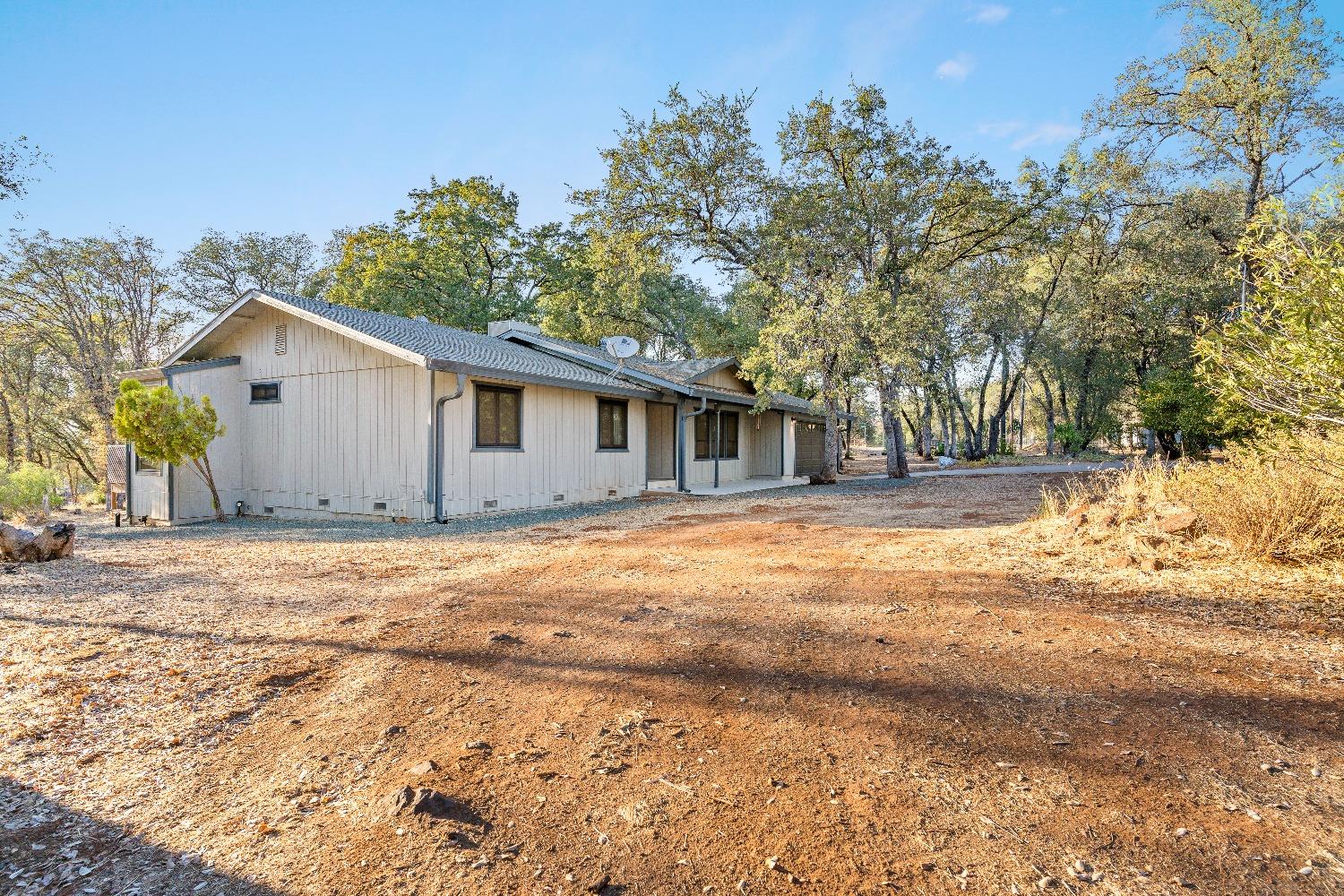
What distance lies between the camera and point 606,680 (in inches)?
119

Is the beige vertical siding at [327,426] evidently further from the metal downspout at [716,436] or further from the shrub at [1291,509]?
the shrub at [1291,509]

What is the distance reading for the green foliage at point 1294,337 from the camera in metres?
3.54

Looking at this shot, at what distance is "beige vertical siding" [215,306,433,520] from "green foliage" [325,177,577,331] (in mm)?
12416

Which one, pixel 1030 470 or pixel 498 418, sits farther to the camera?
pixel 1030 470

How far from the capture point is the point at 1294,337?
3916 mm

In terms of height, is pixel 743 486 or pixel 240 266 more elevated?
pixel 240 266

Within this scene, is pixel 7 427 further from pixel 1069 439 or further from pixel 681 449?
pixel 1069 439

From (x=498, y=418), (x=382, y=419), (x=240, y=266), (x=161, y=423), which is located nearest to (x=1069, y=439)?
(x=498, y=418)

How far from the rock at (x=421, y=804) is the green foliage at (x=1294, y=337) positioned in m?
5.04

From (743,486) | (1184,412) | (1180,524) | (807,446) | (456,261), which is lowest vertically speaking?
(743,486)

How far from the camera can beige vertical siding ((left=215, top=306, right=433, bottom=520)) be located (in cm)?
941

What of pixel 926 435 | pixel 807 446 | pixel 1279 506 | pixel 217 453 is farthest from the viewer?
pixel 926 435

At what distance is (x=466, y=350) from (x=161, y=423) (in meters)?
4.48

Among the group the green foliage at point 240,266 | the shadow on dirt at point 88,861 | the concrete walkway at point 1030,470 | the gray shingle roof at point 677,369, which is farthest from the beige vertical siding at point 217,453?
the concrete walkway at point 1030,470
